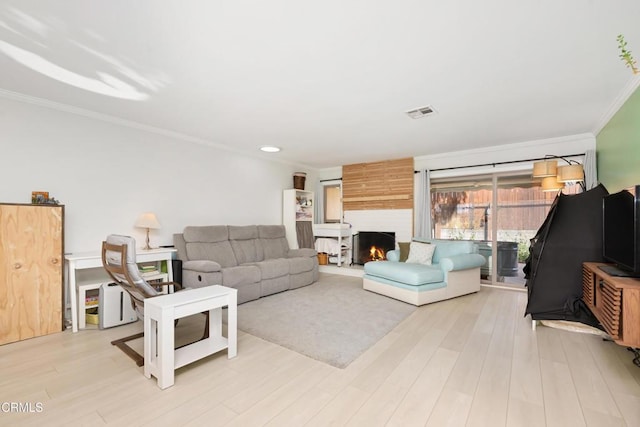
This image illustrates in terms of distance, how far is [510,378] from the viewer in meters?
2.06

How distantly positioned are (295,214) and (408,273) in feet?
9.02

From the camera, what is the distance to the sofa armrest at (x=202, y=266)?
3551 millimetres

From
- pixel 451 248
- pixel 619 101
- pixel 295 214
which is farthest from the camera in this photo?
pixel 295 214

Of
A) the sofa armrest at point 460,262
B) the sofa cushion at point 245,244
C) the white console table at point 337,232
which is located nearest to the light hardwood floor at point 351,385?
the sofa armrest at point 460,262

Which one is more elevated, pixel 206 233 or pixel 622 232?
pixel 622 232

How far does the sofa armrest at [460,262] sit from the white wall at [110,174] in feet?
11.4

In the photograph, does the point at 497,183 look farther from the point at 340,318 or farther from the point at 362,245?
the point at 340,318

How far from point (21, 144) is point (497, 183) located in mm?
6426

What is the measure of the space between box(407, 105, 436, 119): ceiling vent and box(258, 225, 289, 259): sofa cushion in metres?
3.12

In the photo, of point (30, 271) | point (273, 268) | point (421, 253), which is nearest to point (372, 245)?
point (421, 253)

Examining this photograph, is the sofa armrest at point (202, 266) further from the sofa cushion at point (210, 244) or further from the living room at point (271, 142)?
the living room at point (271, 142)

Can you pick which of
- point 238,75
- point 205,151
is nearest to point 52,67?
point 238,75

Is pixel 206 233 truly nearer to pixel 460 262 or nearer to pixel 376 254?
pixel 376 254

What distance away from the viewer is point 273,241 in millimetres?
5250
